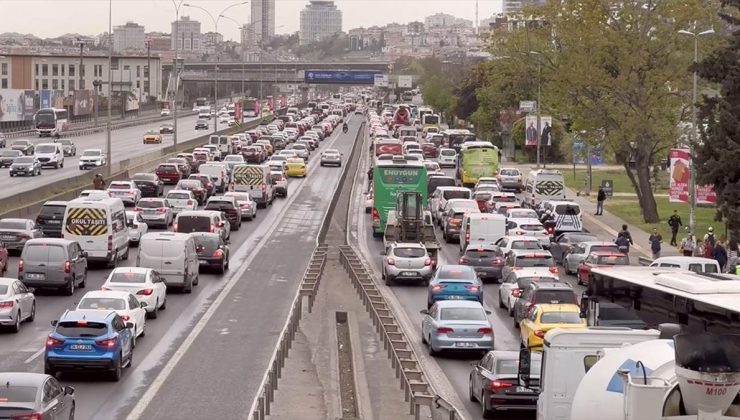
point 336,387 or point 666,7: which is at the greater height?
point 666,7

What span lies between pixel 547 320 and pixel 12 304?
11690mm

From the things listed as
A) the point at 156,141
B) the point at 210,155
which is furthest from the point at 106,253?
the point at 156,141

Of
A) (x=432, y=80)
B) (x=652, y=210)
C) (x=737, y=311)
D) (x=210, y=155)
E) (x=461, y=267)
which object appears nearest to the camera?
(x=737, y=311)

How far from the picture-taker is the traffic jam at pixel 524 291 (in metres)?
14.2

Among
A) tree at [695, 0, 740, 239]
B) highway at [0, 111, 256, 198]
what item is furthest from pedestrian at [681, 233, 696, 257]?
highway at [0, 111, 256, 198]

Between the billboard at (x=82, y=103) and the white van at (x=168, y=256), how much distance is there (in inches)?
5226

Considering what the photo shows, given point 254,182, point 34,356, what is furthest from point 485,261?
point 254,182

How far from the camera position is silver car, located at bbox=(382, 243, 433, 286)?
4491 cm

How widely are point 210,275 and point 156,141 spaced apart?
7992 centimetres

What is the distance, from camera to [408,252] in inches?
1784

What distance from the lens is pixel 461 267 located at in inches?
1543

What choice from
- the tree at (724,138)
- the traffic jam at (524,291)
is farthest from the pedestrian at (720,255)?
the traffic jam at (524,291)

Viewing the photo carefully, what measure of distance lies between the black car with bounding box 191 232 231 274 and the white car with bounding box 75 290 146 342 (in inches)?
552

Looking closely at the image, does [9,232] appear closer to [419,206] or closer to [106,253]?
[106,253]
